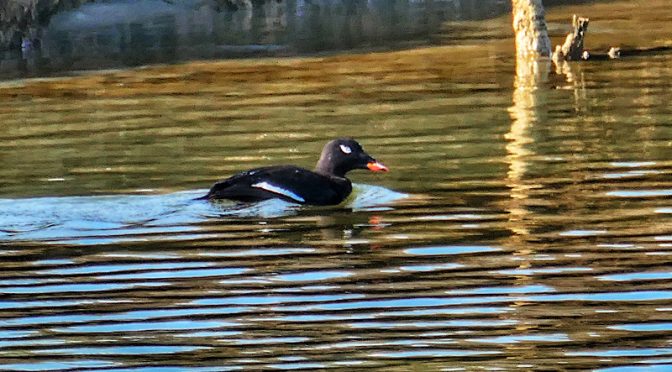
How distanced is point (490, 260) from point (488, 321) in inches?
85.4

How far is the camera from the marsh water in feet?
30.4

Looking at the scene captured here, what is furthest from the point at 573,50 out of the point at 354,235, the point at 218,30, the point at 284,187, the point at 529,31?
the point at 354,235

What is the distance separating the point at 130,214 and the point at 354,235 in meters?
2.12

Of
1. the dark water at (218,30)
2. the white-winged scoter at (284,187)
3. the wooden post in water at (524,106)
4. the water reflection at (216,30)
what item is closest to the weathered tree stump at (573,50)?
the wooden post in water at (524,106)

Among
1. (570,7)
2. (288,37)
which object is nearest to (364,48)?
(288,37)

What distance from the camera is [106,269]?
12.0 metres

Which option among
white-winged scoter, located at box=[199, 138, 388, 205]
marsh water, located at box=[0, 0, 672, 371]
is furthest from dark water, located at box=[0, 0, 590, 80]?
white-winged scoter, located at box=[199, 138, 388, 205]

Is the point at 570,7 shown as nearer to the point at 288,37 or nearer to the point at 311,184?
the point at 288,37

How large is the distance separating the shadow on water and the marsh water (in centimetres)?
4

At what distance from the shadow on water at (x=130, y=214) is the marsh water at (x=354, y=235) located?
40 mm

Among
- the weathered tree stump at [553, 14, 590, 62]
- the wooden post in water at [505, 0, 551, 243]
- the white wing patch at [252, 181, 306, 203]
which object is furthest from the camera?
the weathered tree stump at [553, 14, 590, 62]

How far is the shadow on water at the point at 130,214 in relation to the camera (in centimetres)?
1370

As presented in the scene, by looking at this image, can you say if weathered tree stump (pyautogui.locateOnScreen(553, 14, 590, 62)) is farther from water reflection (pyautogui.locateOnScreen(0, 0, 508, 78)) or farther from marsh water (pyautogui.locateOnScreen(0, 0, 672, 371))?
water reflection (pyautogui.locateOnScreen(0, 0, 508, 78))

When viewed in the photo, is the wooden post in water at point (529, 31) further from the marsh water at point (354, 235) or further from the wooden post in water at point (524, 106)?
the marsh water at point (354, 235)
